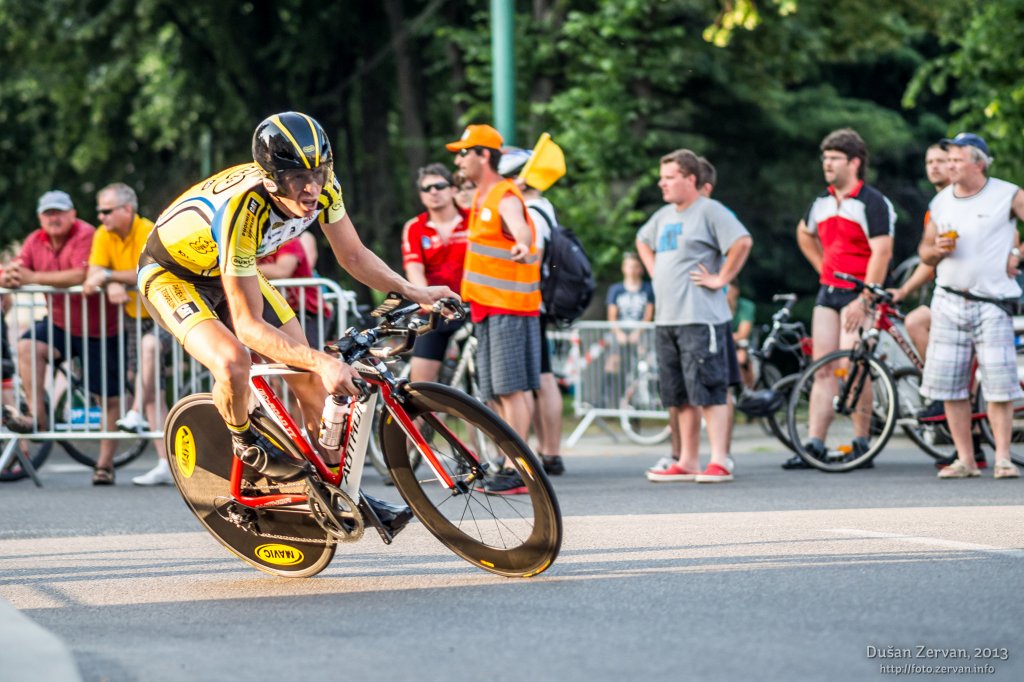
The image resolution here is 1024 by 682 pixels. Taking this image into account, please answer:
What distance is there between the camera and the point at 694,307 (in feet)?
34.2

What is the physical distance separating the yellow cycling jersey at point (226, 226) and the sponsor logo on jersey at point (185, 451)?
646mm

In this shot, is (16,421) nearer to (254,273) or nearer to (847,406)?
(847,406)

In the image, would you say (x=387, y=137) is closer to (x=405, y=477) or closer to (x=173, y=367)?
(x=173, y=367)

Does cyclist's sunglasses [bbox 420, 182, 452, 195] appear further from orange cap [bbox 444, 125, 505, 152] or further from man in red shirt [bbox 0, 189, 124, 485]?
man in red shirt [bbox 0, 189, 124, 485]

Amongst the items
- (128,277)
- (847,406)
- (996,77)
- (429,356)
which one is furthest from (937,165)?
(996,77)

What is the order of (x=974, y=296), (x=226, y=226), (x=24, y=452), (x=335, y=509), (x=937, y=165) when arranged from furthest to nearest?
1. (x=24, y=452)
2. (x=937, y=165)
3. (x=974, y=296)
4. (x=335, y=509)
5. (x=226, y=226)

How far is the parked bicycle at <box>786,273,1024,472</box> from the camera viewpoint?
10719 mm

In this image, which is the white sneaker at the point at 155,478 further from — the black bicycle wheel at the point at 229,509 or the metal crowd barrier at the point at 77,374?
the black bicycle wheel at the point at 229,509

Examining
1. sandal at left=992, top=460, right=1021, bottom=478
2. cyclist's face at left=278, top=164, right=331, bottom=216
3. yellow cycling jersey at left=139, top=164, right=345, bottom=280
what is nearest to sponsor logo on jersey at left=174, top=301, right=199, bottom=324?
yellow cycling jersey at left=139, top=164, right=345, bottom=280

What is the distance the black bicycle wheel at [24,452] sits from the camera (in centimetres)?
1130

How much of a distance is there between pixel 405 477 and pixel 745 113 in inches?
762

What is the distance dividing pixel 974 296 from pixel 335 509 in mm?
5384

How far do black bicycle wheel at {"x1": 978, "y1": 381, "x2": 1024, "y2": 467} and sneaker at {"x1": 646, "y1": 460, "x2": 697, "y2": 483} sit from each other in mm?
1968

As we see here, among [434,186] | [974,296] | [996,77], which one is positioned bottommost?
[974,296]
